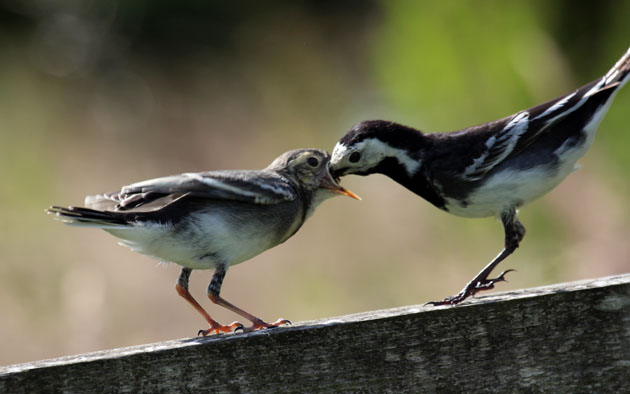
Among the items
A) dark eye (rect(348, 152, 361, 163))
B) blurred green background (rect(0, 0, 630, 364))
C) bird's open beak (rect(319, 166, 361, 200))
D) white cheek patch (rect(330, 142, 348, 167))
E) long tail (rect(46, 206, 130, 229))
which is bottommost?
long tail (rect(46, 206, 130, 229))

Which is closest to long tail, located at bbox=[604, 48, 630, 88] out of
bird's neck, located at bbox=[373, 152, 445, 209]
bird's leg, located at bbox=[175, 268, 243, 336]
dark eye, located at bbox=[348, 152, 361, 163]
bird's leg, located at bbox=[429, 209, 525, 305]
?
bird's leg, located at bbox=[429, 209, 525, 305]

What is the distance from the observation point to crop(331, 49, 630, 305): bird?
4.04m

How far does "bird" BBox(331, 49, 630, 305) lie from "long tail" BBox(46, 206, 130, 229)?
114cm

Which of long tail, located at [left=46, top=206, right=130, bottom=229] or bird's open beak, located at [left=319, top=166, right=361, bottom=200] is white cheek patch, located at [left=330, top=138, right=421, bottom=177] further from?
long tail, located at [left=46, top=206, right=130, bottom=229]

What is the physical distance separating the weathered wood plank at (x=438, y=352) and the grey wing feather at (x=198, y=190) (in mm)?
1277

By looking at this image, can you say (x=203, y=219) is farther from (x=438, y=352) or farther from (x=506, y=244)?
Result: (x=438, y=352)

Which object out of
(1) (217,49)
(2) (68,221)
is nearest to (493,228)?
(2) (68,221)

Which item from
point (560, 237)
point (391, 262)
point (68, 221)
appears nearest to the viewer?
point (68, 221)

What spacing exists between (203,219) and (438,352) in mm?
1700

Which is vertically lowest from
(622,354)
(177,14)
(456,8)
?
(622,354)

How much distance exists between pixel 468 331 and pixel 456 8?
4.72 metres

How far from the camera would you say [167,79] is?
1088cm

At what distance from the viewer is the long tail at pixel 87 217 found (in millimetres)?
3463

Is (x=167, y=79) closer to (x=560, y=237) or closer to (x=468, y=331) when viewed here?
(x=560, y=237)
